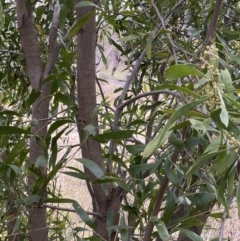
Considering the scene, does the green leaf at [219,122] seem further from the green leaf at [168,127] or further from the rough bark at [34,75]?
the rough bark at [34,75]

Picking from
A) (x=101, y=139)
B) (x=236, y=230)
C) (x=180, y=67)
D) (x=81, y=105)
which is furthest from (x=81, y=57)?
(x=236, y=230)

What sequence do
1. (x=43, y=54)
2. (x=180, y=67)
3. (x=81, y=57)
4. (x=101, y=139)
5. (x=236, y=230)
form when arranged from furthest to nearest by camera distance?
(x=236, y=230), (x=43, y=54), (x=81, y=57), (x=101, y=139), (x=180, y=67)

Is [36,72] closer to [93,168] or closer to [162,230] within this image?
[93,168]

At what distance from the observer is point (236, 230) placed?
2123mm

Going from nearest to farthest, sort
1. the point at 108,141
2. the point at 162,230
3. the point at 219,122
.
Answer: the point at 219,122
the point at 162,230
the point at 108,141

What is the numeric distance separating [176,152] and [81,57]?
262 mm

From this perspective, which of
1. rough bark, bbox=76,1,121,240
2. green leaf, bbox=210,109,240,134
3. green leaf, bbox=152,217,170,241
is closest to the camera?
green leaf, bbox=210,109,240,134

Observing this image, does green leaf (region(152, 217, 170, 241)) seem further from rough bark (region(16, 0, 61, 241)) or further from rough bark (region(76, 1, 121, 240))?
rough bark (region(16, 0, 61, 241))

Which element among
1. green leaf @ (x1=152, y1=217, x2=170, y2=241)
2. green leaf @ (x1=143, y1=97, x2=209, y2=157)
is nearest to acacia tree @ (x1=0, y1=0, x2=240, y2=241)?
green leaf @ (x1=152, y1=217, x2=170, y2=241)

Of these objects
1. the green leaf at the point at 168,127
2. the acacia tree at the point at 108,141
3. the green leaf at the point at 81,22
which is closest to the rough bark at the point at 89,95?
the acacia tree at the point at 108,141

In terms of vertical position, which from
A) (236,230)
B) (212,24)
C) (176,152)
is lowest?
(236,230)

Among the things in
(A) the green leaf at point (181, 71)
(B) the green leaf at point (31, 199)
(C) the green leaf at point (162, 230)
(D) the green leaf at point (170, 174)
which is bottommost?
(C) the green leaf at point (162, 230)

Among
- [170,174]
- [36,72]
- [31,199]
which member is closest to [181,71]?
[170,174]

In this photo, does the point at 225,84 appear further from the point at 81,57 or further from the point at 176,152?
the point at 81,57
